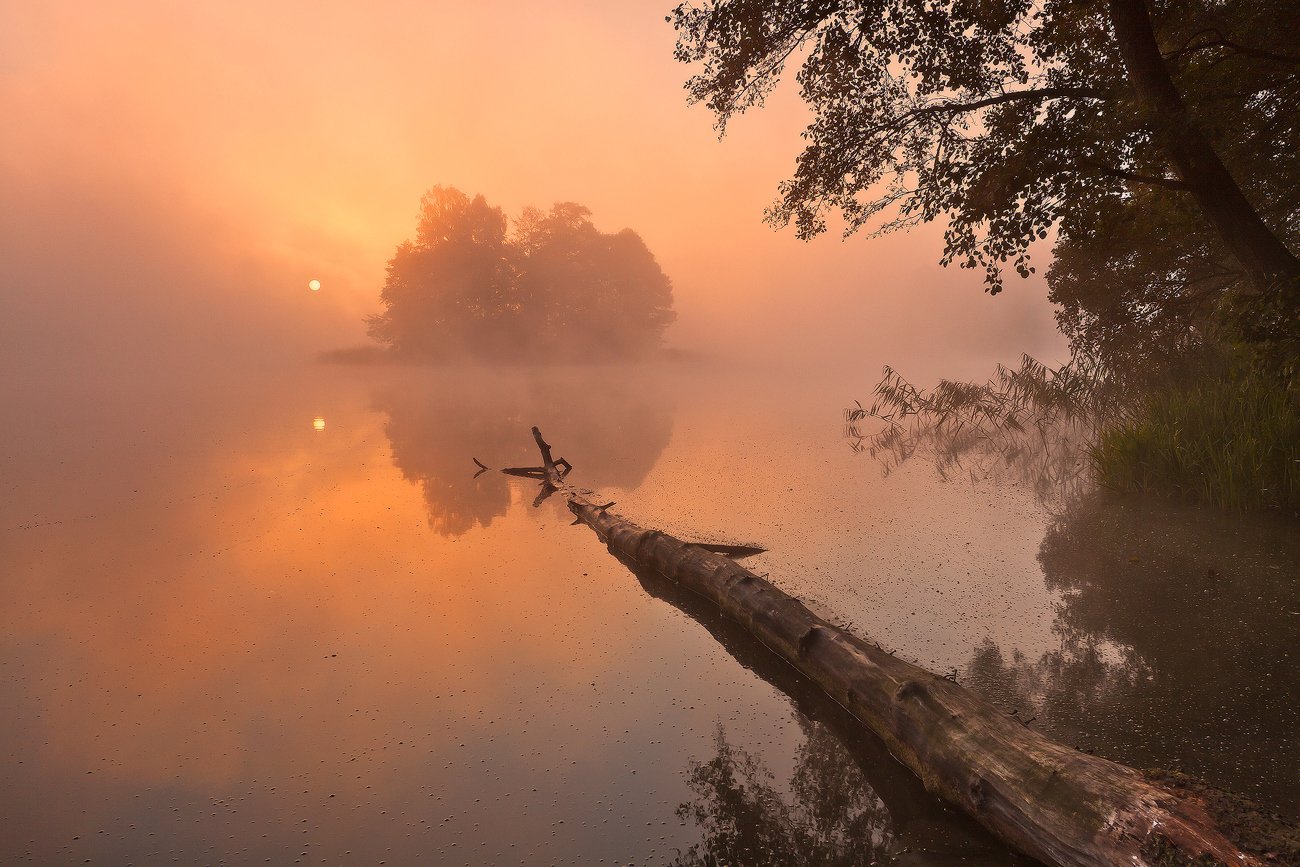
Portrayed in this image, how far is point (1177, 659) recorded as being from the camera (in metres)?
5.27

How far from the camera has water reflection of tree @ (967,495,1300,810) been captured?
414cm

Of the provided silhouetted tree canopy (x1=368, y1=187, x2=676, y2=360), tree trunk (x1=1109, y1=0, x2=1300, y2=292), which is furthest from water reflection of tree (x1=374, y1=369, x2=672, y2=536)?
silhouetted tree canopy (x1=368, y1=187, x2=676, y2=360)

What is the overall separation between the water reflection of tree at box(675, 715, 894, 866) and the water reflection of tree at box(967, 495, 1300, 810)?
62.8 inches

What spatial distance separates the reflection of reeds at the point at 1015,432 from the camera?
13414 millimetres

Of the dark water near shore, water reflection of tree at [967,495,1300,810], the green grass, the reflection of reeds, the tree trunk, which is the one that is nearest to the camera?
the dark water near shore

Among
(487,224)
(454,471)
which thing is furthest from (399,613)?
(487,224)

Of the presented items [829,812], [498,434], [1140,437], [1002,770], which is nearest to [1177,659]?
[1002,770]

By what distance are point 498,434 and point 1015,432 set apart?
48.7ft

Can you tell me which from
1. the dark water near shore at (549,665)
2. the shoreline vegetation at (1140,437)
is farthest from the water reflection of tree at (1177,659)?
the shoreline vegetation at (1140,437)

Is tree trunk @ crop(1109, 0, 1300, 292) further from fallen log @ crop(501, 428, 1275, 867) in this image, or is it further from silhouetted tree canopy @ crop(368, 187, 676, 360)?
silhouetted tree canopy @ crop(368, 187, 676, 360)

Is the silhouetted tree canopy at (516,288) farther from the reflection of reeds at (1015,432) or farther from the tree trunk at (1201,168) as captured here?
the tree trunk at (1201,168)

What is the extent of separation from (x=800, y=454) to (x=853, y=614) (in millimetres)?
9463

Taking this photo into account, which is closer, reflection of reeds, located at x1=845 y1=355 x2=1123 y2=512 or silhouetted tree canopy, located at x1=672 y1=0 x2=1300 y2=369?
silhouetted tree canopy, located at x1=672 y1=0 x2=1300 y2=369

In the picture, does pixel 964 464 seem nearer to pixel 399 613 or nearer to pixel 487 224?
pixel 399 613
